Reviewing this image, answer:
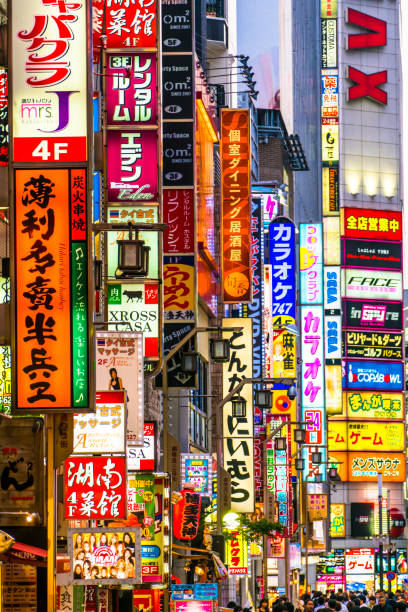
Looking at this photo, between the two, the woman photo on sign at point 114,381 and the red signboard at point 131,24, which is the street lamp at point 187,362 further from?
the woman photo on sign at point 114,381

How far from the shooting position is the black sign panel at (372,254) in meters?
109

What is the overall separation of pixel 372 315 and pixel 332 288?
12943mm

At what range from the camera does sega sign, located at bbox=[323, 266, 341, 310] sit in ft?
309

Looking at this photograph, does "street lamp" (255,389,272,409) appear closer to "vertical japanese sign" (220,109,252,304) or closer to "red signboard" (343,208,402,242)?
"vertical japanese sign" (220,109,252,304)

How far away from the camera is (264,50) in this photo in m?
98.8

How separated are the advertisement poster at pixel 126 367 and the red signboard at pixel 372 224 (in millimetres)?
88048

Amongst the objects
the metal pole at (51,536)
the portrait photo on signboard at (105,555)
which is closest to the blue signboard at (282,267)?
the portrait photo on signboard at (105,555)

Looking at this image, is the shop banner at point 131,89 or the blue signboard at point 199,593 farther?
the shop banner at point 131,89

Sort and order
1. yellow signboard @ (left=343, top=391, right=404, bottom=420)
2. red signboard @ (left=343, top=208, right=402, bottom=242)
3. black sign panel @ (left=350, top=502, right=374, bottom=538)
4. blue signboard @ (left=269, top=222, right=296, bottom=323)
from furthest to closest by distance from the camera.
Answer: red signboard @ (left=343, top=208, right=402, bottom=242), black sign panel @ (left=350, top=502, right=374, bottom=538), yellow signboard @ (left=343, top=391, right=404, bottom=420), blue signboard @ (left=269, top=222, right=296, bottom=323)

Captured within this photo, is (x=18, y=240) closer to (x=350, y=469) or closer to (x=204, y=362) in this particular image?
(x=204, y=362)

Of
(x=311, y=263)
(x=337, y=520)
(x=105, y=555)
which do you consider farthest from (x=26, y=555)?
(x=337, y=520)

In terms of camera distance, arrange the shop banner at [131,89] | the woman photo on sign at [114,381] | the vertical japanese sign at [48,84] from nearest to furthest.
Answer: the vertical japanese sign at [48,84]
the woman photo on sign at [114,381]
the shop banner at [131,89]

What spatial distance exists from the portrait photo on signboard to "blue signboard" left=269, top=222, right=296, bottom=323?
42.8 meters

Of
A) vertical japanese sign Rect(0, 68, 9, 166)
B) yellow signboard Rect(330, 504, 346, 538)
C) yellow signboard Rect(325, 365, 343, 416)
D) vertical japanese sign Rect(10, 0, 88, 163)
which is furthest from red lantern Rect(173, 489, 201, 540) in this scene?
yellow signboard Rect(330, 504, 346, 538)
